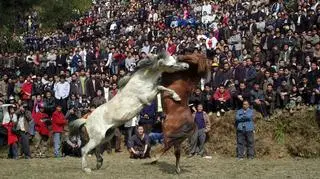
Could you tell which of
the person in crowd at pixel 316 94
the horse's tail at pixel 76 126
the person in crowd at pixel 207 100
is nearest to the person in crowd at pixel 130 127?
the person in crowd at pixel 207 100

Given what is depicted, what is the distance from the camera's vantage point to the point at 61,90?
23.3m

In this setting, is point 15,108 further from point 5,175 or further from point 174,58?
point 174,58

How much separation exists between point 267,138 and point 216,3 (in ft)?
42.2

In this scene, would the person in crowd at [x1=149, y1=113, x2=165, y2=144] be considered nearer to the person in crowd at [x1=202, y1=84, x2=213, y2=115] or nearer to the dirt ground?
the person in crowd at [x1=202, y1=84, x2=213, y2=115]

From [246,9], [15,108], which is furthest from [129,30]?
[15,108]

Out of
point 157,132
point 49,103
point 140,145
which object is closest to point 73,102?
point 49,103

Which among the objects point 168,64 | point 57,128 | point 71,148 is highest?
point 168,64

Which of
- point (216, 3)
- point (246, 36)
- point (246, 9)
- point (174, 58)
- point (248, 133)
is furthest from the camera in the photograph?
point (216, 3)

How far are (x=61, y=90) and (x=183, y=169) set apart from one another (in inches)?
363

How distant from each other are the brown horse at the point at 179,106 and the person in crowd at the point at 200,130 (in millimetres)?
5004

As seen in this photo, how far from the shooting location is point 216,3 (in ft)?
102

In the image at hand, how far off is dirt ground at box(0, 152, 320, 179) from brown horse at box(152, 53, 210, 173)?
71cm

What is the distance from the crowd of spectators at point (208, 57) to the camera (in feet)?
65.2

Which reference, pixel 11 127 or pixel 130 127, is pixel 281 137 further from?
pixel 11 127
